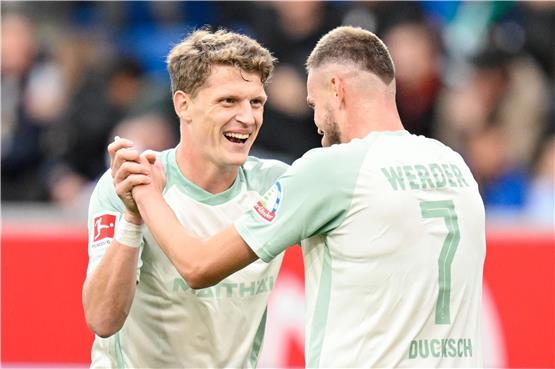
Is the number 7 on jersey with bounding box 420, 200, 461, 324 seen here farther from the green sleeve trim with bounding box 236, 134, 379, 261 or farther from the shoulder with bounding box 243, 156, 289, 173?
the shoulder with bounding box 243, 156, 289, 173

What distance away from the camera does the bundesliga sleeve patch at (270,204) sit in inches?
167

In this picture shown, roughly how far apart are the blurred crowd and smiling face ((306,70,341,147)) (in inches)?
175

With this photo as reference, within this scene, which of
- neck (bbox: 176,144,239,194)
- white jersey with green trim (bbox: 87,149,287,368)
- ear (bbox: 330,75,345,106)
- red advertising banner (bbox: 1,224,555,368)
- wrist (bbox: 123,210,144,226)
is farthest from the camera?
red advertising banner (bbox: 1,224,555,368)

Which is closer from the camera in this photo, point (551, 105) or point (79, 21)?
point (551, 105)

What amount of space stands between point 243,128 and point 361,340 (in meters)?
1.10

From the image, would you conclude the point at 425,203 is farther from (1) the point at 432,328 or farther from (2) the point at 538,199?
(2) the point at 538,199

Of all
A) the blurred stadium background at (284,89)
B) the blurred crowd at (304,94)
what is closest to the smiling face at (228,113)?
the blurred stadium background at (284,89)

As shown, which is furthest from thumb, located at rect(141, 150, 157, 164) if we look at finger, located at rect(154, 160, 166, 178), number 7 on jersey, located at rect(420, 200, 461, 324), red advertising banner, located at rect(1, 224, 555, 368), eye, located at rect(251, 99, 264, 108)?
red advertising banner, located at rect(1, 224, 555, 368)

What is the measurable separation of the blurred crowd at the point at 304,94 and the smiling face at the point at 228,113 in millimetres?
4046

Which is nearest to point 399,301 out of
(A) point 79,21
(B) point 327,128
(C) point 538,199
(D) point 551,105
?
(B) point 327,128

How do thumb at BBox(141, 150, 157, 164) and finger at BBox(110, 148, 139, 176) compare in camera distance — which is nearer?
finger at BBox(110, 148, 139, 176)

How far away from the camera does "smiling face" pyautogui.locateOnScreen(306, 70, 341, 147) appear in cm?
443

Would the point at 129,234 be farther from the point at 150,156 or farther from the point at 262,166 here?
the point at 262,166

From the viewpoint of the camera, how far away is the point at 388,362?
415 cm
